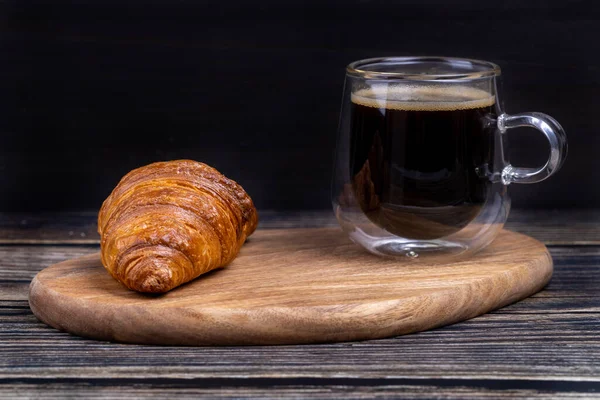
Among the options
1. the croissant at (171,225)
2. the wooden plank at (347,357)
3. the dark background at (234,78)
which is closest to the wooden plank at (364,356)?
the wooden plank at (347,357)

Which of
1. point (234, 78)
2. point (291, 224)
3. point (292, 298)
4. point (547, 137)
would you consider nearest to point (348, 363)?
point (292, 298)

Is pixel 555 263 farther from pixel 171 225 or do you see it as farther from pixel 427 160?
pixel 171 225

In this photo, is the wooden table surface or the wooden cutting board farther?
the wooden cutting board

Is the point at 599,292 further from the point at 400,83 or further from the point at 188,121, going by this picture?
the point at 188,121

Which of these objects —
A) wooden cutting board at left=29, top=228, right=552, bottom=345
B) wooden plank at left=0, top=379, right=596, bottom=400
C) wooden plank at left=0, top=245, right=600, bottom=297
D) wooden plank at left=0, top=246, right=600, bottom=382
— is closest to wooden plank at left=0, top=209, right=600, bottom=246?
wooden plank at left=0, top=245, right=600, bottom=297

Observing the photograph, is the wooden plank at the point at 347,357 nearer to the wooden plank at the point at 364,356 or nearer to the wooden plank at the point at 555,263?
the wooden plank at the point at 364,356

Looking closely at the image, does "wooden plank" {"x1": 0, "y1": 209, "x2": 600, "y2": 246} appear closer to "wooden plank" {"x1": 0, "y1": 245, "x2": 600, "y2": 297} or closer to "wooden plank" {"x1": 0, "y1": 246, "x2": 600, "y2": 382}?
"wooden plank" {"x1": 0, "y1": 245, "x2": 600, "y2": 297}
